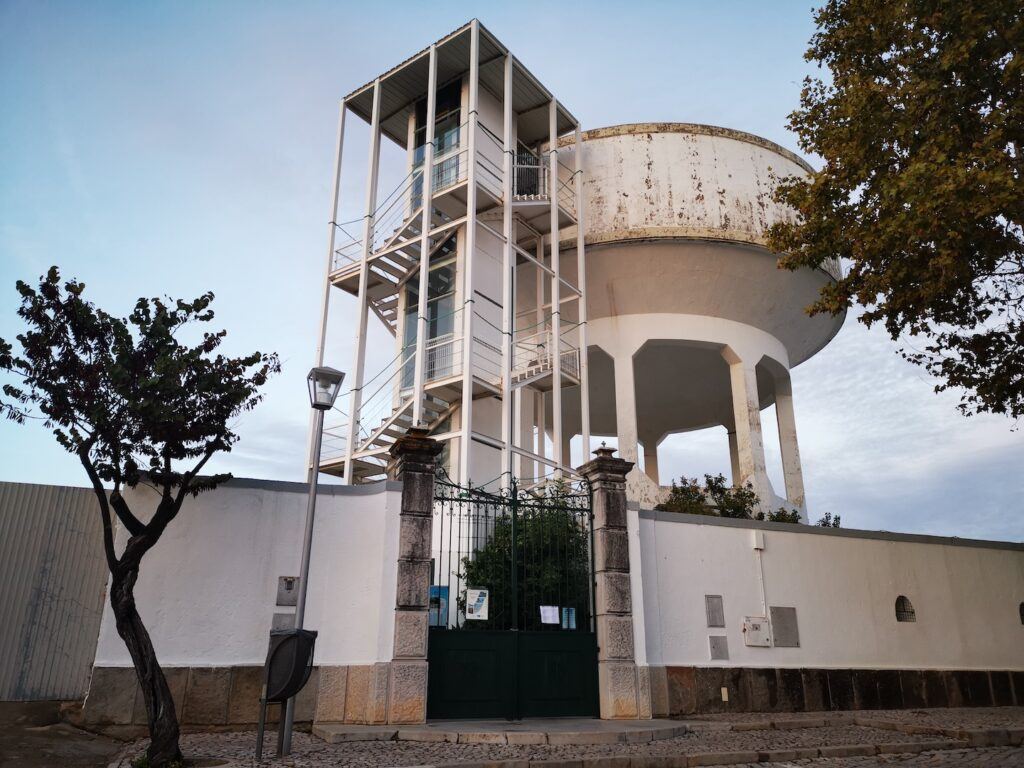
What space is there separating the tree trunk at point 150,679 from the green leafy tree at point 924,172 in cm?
941

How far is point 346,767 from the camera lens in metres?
7.02

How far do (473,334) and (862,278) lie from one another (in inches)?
326

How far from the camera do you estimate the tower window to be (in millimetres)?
13617

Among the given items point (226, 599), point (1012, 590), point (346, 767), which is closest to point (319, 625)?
point (226, 599)

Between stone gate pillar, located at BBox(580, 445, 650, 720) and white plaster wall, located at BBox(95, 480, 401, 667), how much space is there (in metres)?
2.87

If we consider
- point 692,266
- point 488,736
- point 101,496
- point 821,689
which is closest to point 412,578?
point 488,736

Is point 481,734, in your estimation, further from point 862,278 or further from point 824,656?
point 862,278

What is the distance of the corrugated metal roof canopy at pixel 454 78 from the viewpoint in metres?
19.2

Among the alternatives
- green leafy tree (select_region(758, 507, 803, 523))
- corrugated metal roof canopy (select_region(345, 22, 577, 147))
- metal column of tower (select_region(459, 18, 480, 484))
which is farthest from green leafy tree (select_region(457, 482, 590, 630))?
corrugated metal roof canopy (select_region(345, 22, 577, 147))

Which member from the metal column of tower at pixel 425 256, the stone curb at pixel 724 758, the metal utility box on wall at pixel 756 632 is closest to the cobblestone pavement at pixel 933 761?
the stone curb at pixel 724 758

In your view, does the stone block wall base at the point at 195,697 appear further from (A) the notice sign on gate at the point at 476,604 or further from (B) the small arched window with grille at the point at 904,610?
(B) the small arched window with grille at the point at 904,610

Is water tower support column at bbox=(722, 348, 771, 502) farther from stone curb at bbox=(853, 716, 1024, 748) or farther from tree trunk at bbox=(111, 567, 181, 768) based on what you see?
tree trunk at bbox=(111, 567, 181, 768)

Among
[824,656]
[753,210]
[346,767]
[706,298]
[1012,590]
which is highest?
[753,210]

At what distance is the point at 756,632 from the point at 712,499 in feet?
25.1
